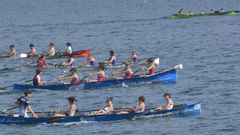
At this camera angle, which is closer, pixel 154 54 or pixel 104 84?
pixel 104 84

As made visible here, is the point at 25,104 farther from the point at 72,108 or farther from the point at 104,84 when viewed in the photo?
the point at 104,84

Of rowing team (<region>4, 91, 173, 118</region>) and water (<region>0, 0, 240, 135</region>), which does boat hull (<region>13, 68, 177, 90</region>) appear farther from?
rowing team (<region>4, 91, 173, 118</region>)

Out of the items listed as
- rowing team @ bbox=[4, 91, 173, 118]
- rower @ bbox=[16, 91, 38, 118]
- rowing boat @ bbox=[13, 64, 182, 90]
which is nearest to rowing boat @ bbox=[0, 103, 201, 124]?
rowing team @ bbox=[4, 91, 173, 118]

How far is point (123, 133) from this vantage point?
153 ft

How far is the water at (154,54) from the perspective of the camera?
48.6 m

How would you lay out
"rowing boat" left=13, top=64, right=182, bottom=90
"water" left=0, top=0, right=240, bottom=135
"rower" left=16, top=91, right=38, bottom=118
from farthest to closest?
"rowing boat" left=13, top=64, right=182, bottom=90 → "water" left=0, top=0, right=240, bottom=135 → "rower" left=16, top=91, right=38, bottom=118

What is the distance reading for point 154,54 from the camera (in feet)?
293

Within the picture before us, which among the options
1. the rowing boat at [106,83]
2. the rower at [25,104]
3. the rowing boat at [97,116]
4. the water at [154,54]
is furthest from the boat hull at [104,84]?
the rower at [25,104]

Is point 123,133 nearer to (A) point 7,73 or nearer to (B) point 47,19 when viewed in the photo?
(A) point 7,73

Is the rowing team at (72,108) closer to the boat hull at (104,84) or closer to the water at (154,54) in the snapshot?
the water at (154,54)

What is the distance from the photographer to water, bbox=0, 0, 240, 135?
48625mm

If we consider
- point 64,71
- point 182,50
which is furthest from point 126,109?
point 182,50

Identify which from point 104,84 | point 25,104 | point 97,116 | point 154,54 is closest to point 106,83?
point 104,84

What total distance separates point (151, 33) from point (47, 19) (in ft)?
170
